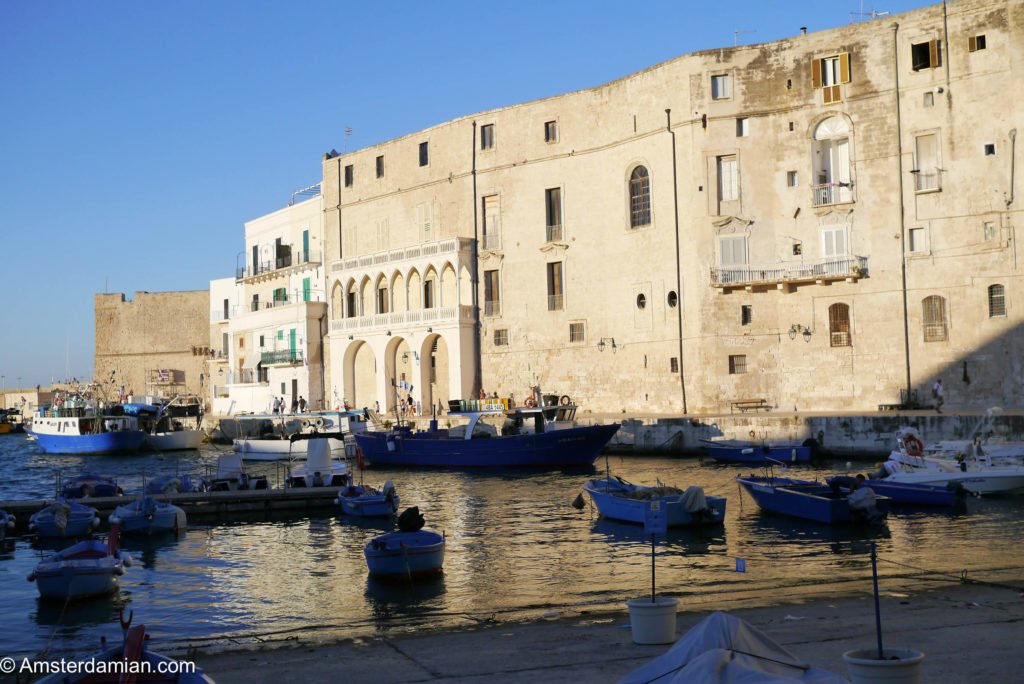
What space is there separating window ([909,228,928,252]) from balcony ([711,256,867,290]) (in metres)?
1.59

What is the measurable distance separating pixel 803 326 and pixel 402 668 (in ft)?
98.5

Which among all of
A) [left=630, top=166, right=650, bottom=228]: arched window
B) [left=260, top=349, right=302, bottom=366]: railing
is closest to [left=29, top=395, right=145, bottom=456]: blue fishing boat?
[left=260, top=349, right=302, bottom=366]: railing

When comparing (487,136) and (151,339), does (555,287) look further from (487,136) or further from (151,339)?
(151,339)

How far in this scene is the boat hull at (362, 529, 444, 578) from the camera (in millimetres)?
15672

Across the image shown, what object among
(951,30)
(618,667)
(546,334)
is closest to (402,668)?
(618,667)

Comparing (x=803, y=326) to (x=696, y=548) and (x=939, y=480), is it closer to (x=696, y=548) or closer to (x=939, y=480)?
(x=939, y=480)

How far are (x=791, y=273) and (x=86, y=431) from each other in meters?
35.1

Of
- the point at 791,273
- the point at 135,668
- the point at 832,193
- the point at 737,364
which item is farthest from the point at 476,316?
the point at 135,668

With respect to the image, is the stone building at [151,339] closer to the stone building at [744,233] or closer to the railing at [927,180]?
the stone building at [744,233]

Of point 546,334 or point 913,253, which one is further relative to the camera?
point 546,334

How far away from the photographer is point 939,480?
23.6 m

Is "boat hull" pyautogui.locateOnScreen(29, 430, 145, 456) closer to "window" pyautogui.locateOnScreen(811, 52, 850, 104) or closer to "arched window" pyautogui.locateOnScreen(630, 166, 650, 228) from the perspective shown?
"arched window" pyautogui.locateOnScreen(630, 166, 650, 228)

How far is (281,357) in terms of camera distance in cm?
5444

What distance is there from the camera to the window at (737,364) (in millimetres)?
38206
